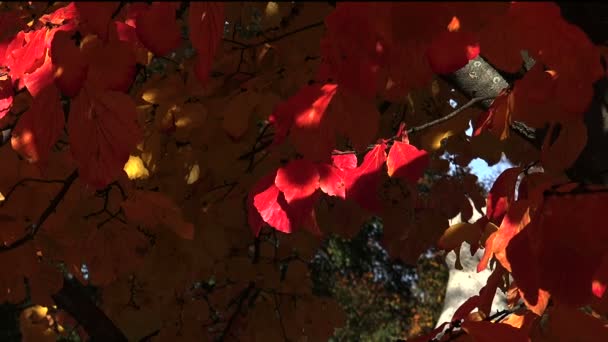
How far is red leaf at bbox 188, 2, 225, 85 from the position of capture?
5.62 ft

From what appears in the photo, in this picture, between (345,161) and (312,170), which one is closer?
(312,170)

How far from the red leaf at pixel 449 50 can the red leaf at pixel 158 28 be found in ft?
1.66

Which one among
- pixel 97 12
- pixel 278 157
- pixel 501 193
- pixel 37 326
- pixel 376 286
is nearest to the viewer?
pixel 97 12

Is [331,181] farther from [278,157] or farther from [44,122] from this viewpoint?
[278,157]

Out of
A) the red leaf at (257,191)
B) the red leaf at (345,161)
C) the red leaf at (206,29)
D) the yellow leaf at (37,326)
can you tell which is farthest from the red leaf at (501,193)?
the yellow leaf at (37,326)

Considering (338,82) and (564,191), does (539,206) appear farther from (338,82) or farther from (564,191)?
(338,82)

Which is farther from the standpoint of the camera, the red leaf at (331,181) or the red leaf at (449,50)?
the red leaf at (331,181)

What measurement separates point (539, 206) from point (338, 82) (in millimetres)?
491

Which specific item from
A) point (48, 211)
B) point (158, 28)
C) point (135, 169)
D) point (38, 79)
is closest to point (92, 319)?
point (135, 169)

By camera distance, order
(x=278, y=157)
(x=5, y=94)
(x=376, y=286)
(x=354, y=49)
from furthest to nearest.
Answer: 1. (x=376, y=286)
2. (x=278, y=157)
3. (x=5, y=94)
4. (x=354, y=49)

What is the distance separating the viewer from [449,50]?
1.68 meters

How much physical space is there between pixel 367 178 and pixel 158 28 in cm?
76

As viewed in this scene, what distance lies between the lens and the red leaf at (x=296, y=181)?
217cm

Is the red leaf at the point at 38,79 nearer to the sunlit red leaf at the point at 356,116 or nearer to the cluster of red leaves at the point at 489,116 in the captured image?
the cluster of red leaves at the point at 489,116
